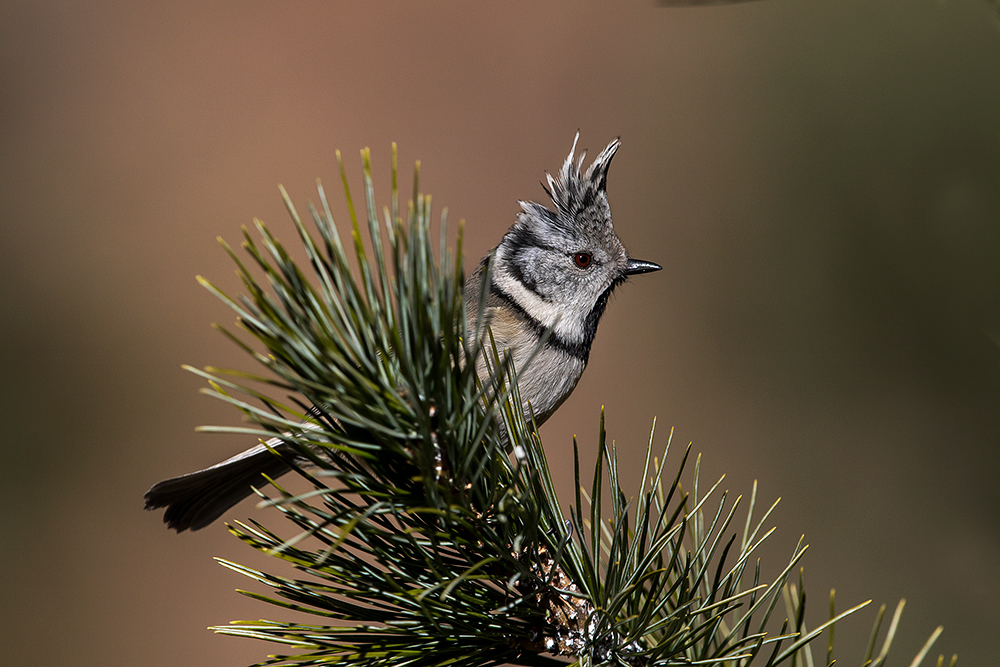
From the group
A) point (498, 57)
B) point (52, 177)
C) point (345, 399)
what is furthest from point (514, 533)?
point (52, 177)

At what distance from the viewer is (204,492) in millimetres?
1188

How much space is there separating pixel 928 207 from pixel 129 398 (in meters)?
3.32

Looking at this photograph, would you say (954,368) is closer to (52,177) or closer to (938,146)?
(938,146)

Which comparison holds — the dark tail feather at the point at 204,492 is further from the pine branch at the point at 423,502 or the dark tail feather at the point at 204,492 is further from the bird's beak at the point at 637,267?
the bird's beak at the point at 637,267

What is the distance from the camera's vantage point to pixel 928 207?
1.93 meters

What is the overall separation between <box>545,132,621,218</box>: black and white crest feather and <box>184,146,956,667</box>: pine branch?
3.35 ft

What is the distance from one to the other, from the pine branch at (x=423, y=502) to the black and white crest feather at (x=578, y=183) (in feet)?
3.35

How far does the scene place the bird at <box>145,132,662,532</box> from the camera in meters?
1.77

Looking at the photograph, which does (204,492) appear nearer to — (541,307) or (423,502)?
(423,502)

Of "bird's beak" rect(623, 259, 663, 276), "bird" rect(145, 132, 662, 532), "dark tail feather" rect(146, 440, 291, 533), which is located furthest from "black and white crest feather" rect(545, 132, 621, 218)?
"dark tail feather" rect(146, 440, 291, 533)

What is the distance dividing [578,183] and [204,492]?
44.9 inches

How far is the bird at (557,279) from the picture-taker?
5.80 ft

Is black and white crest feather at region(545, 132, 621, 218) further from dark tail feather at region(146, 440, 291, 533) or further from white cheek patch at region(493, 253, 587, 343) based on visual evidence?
dark tail feather at region(146, 440, 291, 533)

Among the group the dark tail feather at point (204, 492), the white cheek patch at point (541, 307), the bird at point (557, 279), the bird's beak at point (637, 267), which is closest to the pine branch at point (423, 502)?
the dark tail feather at point (204, 492)
